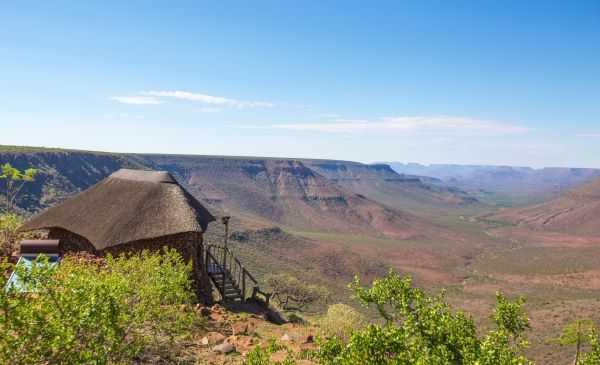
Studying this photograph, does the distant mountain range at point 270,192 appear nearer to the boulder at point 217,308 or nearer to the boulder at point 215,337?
the boulder at point 217,308

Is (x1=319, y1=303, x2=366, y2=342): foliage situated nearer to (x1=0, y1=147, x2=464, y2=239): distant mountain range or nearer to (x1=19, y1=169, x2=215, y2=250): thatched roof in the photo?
(x1=19, y1=169, x2=215, y2=250): thatched roof

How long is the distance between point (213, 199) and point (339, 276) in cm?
5540

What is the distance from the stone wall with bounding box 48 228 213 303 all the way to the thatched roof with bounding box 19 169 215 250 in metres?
0.49

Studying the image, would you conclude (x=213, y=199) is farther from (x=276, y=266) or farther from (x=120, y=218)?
(x=120, y=218)

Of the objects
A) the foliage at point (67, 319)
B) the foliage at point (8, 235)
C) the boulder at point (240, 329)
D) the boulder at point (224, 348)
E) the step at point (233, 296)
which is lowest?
the step at point (233, 296)

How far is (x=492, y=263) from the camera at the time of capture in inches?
2958

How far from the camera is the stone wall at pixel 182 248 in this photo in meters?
17.3

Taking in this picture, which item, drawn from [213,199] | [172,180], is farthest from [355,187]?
[172,180]

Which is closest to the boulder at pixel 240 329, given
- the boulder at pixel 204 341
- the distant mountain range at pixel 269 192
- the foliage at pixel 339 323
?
the boulder at pixel 204 341

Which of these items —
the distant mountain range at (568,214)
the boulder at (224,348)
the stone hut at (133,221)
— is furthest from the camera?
the distant mountain range at (568,214)

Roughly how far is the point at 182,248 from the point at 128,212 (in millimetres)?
3041

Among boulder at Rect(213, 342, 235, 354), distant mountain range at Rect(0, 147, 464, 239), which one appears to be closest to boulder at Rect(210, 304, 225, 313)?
boulder at Rect(213, 342, 235, 354)

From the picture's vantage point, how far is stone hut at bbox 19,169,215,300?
17297 mm

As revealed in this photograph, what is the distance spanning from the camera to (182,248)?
17.8m
